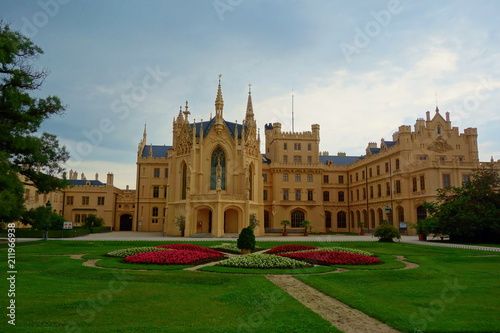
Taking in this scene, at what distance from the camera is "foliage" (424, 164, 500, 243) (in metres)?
34.9

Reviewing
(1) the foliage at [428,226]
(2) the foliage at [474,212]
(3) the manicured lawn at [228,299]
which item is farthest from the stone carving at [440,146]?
(3) the manicured lawn at [228,299]

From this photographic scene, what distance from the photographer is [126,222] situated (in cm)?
7262

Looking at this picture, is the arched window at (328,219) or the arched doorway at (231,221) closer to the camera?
the arched doorway at (231,221)

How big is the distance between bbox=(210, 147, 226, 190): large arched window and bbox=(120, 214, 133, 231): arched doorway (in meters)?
29.2

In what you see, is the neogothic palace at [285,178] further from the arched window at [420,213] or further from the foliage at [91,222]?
the foliage at [91,222]

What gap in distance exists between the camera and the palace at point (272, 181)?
4848 centimetres

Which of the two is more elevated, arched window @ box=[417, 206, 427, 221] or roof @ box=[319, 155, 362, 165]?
roof @ box=[319, 155, 362, 165]

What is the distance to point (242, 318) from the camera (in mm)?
9633

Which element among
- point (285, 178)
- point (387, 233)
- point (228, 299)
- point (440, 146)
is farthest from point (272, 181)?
point (228, 299)

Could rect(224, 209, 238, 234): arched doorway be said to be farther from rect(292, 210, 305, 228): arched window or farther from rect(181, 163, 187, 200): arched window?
rect(292, 210, 305, 228): arched window

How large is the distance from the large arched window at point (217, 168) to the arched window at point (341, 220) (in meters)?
27.4

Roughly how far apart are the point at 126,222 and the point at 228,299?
65.3 meters

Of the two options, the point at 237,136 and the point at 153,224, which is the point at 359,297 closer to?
the point at 237,136

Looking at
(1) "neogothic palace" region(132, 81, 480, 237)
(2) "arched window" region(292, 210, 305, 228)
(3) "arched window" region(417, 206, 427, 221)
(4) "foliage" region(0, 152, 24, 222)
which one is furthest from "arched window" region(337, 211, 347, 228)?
(4) "foliage" region(0, 152, 24, 222)
